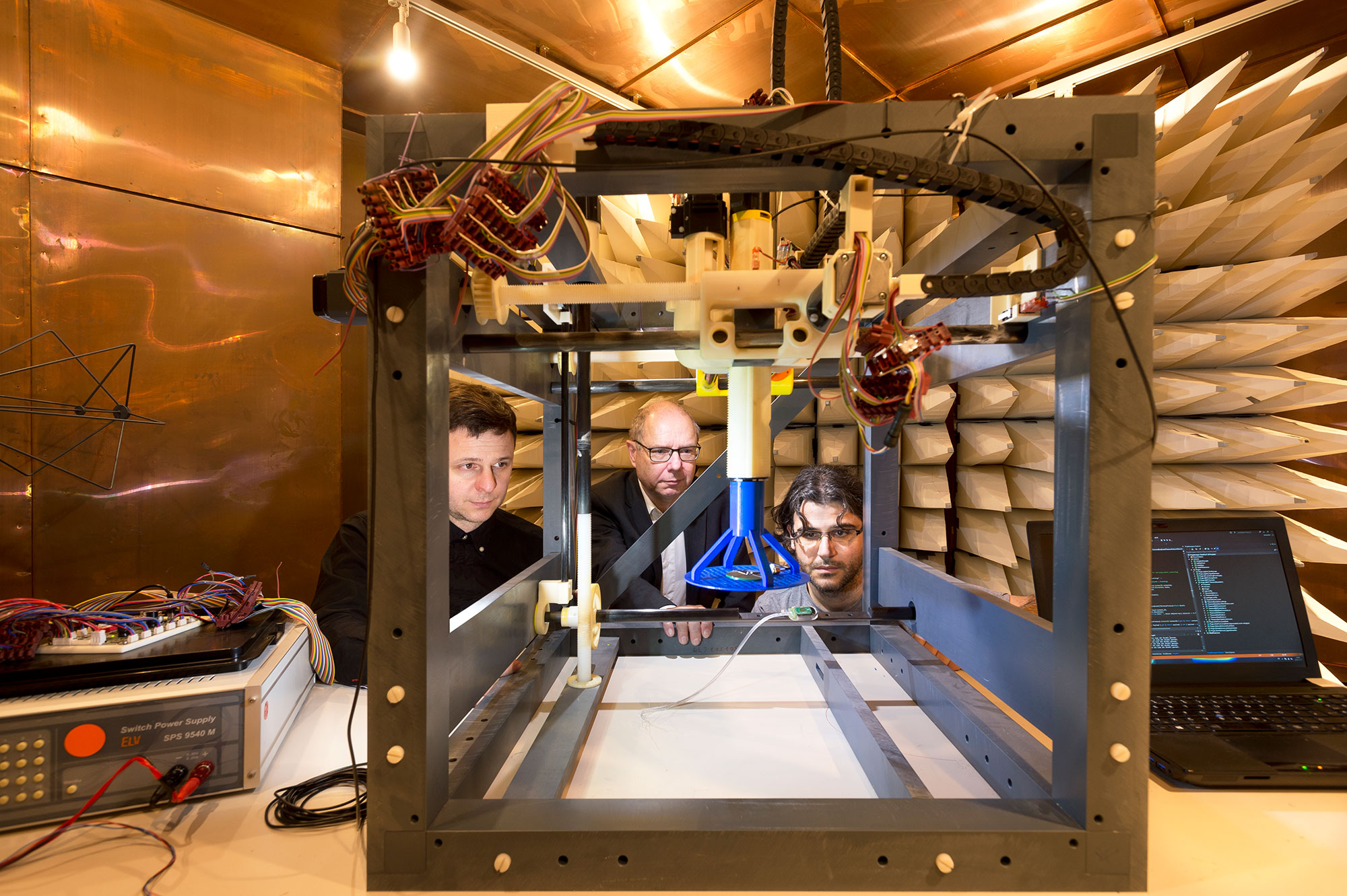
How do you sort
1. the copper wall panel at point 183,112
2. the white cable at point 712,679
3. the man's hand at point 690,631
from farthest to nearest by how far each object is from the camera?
1. the copper wall panel at point 183,112
2. the man's hand at point 690,631
3. the white cable at point 712,679

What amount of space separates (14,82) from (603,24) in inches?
78.6

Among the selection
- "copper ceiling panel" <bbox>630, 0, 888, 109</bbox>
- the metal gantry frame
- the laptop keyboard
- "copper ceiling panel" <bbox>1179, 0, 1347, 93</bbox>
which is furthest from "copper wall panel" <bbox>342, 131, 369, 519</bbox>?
"copper ceiling panel" <bbox>1179, 0, 1347, 93</bbox>

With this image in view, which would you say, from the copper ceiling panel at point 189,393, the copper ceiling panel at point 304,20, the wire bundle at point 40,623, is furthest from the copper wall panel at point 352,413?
the wire bundle at point 40,623

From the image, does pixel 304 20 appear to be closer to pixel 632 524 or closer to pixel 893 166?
pixel 632 524

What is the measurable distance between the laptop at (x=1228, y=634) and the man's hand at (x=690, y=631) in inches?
27.4

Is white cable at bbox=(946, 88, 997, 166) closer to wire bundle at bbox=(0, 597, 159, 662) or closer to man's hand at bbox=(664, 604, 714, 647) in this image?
man's hand at bbox=(664, 604, 714, 647)

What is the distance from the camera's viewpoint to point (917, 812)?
655mm

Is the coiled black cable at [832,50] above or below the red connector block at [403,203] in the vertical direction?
above

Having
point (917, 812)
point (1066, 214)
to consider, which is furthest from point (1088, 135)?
point (917, 812)

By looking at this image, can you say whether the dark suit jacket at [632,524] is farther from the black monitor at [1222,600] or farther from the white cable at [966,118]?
the white cable at [966,118]

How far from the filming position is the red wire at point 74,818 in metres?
0.64

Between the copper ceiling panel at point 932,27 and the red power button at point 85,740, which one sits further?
the copper ceiling panel at point 932,27

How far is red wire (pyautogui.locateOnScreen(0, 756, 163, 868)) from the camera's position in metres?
0.64

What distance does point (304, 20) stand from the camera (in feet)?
7.11
